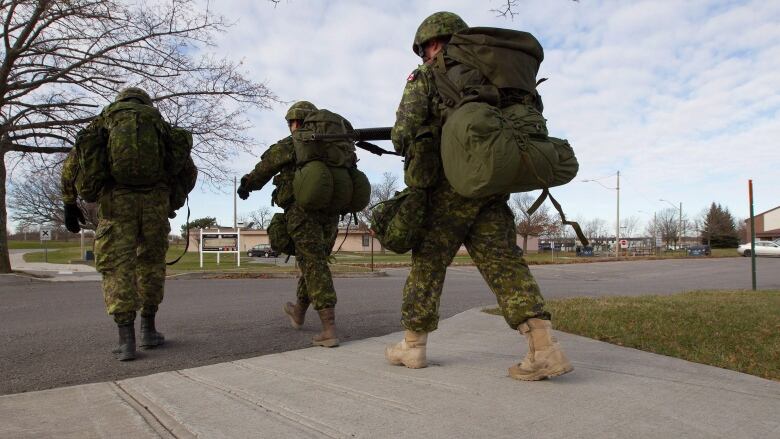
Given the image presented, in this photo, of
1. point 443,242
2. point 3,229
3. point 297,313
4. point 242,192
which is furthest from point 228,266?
point 443,242

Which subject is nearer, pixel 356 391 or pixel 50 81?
pixel 356 391

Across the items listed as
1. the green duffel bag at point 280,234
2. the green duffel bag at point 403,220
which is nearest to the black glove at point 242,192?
the green duffel bag at point 280,234

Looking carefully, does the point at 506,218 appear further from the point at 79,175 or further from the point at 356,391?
the point at 79,175

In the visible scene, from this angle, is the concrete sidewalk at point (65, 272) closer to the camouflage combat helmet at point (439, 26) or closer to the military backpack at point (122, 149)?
the military backpack at point (122, 149)

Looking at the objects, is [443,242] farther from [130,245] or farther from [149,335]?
[149,335]

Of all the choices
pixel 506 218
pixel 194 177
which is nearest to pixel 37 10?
pixel 194 177

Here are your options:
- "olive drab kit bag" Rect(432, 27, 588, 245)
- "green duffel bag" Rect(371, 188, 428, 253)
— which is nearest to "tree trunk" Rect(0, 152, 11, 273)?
"green duffel bag" Rect(371, 188, 428, 253)

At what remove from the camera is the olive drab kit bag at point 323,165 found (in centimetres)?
388

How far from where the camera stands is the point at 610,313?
491 cm

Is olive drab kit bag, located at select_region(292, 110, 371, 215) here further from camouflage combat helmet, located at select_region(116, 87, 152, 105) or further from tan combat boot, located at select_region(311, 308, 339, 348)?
camouflage combat helmet, located at select_region(116, 87, 152, 105)

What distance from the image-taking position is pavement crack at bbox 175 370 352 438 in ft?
6.66

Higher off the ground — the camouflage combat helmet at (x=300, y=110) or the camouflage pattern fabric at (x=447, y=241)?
the camouflage combat helmet at (x=300, y=110)

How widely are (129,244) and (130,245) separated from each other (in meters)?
0.01

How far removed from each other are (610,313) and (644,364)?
6.14 feet
